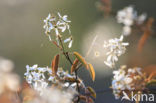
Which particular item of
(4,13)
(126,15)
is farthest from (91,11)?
(126,15)

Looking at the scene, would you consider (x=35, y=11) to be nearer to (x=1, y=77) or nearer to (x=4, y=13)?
(x=4, y=13)

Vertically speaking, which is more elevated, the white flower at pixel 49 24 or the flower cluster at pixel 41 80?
the white flower at pixel 49 24

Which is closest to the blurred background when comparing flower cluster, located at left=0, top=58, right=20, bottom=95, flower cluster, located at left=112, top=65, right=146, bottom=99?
flower cluster, located at left=112, top=65, right=146, bottom=99

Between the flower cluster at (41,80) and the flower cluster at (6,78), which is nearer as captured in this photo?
the flower cluster at (6,78)

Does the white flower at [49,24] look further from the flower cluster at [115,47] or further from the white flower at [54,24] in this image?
the flower cluster at [115,47]

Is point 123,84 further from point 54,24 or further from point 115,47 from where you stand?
point 54,24

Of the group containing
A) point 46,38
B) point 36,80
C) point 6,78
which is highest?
point 46,38

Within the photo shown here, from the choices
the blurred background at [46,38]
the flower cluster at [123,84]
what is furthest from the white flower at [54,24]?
the blurred background at [46,38]

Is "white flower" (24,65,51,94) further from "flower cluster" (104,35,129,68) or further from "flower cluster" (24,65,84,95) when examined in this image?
"flower cluster" (104,35,129,68)

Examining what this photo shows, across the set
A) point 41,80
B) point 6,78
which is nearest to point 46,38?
point 41,80
